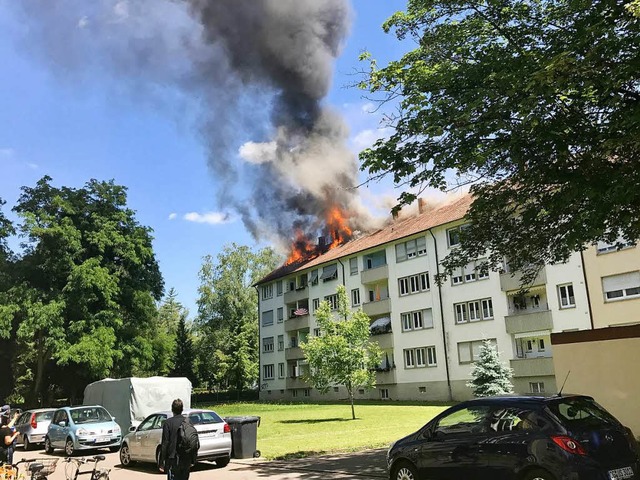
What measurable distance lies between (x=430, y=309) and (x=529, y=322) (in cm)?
819

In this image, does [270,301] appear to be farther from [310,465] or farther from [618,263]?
[310,465]

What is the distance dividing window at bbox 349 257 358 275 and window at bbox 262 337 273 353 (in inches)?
595

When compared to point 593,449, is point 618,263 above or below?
above

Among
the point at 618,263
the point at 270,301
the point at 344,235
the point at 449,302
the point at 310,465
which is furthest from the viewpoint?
the point at 270,301

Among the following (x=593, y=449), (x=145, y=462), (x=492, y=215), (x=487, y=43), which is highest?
(x=487, y=43)

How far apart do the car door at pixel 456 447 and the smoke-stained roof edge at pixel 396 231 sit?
27517 millimetres

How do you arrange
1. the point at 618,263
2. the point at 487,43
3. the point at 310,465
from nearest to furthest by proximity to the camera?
the point at 487,43, the point at 310,465, the point at 618,263

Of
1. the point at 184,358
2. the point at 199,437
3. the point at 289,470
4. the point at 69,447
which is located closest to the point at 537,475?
the point at 289,470

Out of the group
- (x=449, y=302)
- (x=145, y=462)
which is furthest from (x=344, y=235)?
(x=145, y=462)

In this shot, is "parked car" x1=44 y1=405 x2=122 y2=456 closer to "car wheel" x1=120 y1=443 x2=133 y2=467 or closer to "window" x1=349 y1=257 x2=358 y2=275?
"car wheel" x1=120 y1=443 x2=133 y2=467

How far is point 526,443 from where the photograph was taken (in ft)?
24.0

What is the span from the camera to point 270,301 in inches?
2372

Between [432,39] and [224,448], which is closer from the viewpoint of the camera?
[432,39]

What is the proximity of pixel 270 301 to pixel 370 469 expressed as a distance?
161ft
